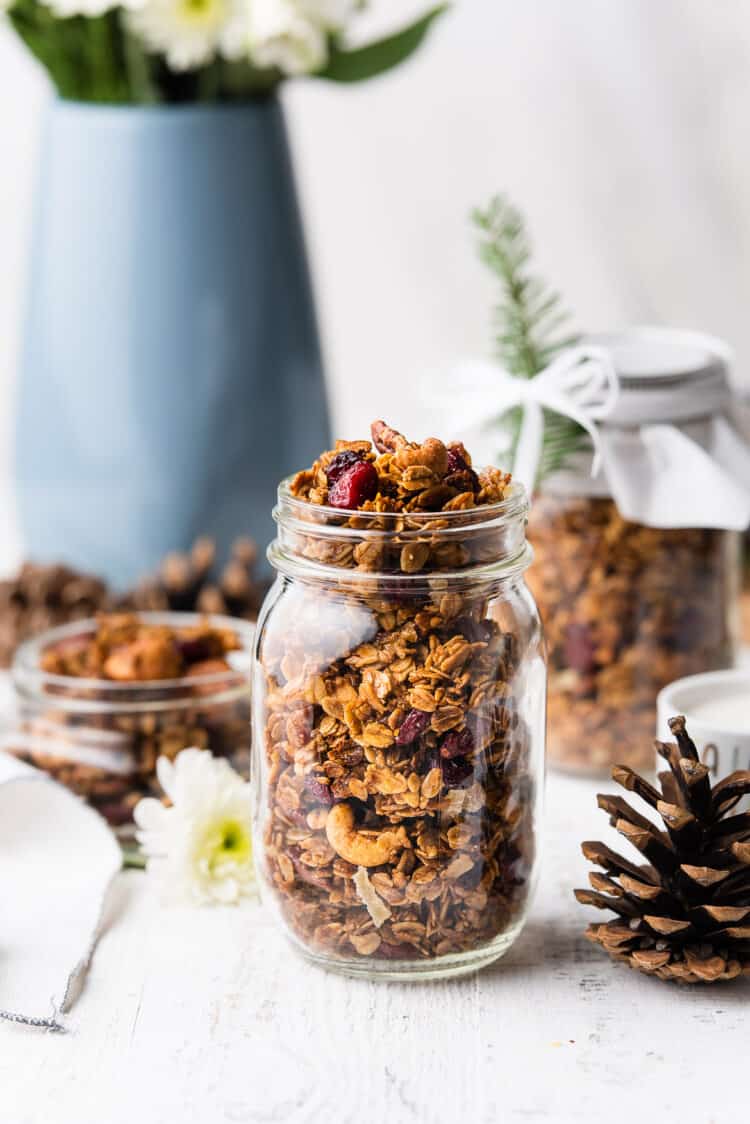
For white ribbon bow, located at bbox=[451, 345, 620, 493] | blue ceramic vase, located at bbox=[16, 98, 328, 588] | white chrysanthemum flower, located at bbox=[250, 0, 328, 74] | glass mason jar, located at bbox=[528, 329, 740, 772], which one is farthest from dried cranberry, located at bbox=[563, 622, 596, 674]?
white chrysanthemum flower, located at bbox=[250, 0, 328, 74]

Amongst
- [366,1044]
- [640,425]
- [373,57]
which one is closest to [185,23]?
[373,57]

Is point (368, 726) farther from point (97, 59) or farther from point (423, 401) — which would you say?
point (97, 59)

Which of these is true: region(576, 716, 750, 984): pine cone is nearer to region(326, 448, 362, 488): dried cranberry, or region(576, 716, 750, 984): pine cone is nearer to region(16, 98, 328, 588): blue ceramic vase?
region(326, 448, 362, 488): dried cranberry

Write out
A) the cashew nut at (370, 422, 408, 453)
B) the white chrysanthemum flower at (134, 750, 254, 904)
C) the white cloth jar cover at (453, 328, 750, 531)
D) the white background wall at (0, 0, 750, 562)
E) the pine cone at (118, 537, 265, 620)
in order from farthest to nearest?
the white background wall at (0, 0, 750, 562) < the pine cone at (118, 537, 265, 620) < the white cloth jar cover at (453, 328, 750, 531) < the white chrysanthemum flower at (134, 750, 254, 904) < the cashew nut at (370, 422, 408, 453)

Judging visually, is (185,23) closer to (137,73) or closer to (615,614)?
(137,73)

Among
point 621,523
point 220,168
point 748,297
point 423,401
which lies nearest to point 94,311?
point 220,168

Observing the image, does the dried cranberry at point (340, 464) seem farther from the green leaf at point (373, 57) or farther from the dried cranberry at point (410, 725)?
the green leaf at point (373, 57)
